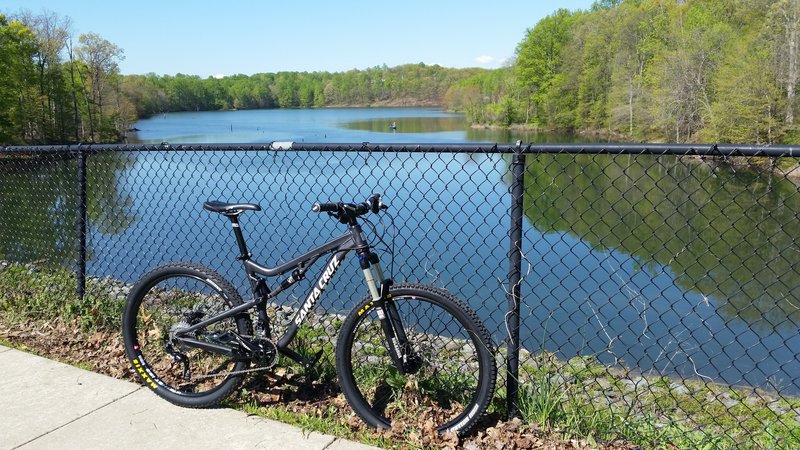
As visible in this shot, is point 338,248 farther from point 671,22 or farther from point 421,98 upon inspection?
point 421,98

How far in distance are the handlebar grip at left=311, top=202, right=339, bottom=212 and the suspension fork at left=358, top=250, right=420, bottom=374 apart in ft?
0.80

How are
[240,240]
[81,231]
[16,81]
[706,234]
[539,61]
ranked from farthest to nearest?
1. [539,61]
2. [16,81]
3. [706,234]
4. [81,231]
5. [240,240]

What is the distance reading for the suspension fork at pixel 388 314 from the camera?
111 inches

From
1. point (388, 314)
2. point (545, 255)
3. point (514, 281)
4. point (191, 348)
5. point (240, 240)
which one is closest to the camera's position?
point (388, 314)

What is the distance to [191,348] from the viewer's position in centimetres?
328

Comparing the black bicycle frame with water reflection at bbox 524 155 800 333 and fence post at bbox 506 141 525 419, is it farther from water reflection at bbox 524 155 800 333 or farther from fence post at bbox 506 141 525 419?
water reflection at bbox 524 155 800 333

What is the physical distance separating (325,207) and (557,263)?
482 centimetres

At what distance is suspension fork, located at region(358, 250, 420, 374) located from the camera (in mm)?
2811

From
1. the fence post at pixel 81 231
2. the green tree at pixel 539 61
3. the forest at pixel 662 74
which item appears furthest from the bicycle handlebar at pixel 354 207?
the green tree at pixel 539 61

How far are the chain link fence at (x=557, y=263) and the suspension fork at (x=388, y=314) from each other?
14 centimetres

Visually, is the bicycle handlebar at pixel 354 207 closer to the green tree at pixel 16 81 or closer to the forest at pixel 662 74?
the forest at pixel 662 74

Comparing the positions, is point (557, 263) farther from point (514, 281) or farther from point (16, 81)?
point (16, 81)

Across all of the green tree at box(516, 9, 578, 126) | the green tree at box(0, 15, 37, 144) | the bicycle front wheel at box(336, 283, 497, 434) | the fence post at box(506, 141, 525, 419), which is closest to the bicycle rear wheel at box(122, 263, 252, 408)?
the bicycle front wheel at box(336, 283, 497, 434)

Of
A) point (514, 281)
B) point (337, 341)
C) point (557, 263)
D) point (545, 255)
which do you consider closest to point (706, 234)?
point (557, 263)
